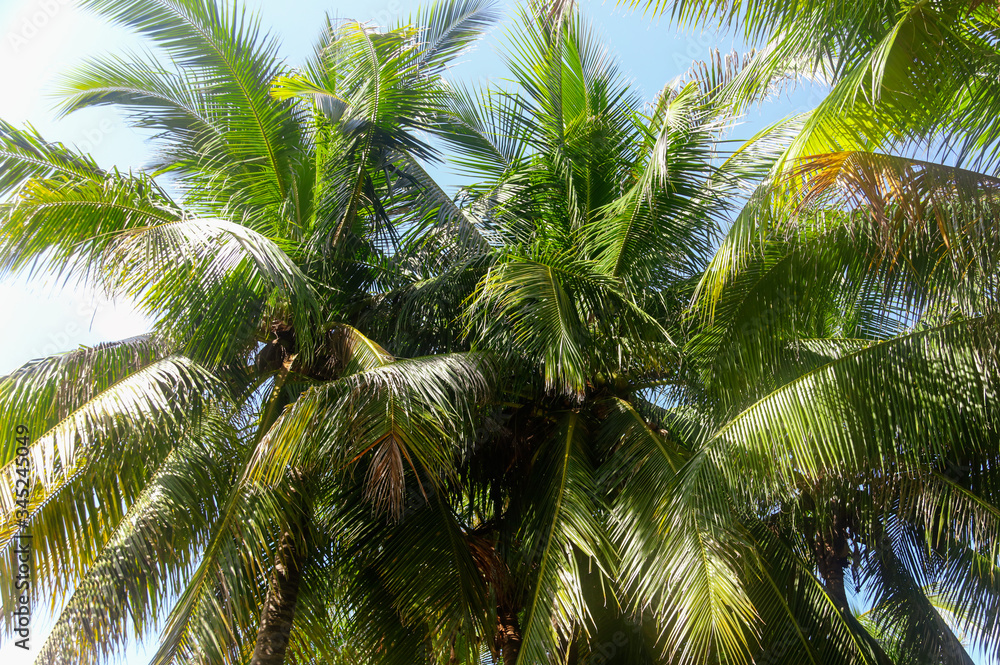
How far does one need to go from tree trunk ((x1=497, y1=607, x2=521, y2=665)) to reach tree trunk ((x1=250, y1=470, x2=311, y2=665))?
68.5 inches

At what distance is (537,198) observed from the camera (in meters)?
7.76

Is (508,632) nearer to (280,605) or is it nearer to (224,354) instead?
(280,605)

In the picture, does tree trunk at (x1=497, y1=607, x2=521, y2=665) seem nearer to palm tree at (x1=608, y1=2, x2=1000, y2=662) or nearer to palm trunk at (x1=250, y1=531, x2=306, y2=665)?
palm trunk at (x1=250, y1=531, x2=306, y2=665)

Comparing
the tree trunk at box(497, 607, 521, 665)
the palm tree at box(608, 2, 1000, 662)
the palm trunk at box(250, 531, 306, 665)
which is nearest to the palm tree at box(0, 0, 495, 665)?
the palm trunk at box(250, 531, 306, 665)

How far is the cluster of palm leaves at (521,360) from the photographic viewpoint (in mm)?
4766

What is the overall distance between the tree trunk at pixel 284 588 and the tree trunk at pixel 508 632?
1.74 meters

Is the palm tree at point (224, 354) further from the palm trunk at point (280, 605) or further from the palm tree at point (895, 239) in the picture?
the palm tree at point (895, 239)

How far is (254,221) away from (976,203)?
566cm

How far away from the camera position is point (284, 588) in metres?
5.98

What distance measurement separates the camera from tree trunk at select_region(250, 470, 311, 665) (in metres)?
5.76

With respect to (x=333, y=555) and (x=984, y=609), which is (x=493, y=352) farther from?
(x=984, y=609)

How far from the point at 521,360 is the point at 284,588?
260cm

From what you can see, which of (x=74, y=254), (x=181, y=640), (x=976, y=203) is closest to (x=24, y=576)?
(x=181, y=640)

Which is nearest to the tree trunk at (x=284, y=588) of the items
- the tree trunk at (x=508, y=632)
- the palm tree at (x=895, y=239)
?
the tree trunk at (x=508, y=632)
